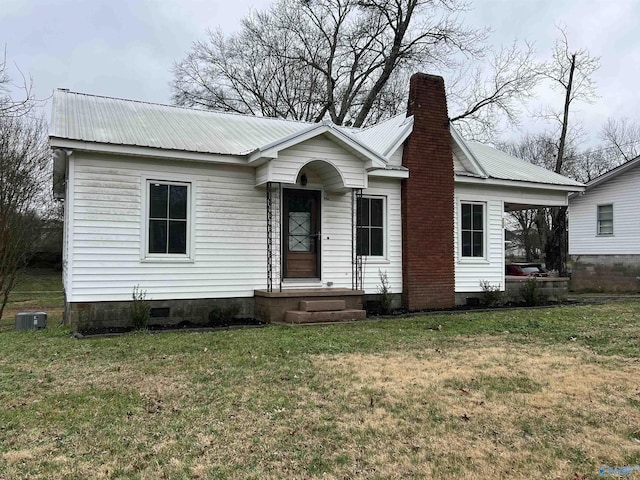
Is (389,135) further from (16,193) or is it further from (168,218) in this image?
(16,193)

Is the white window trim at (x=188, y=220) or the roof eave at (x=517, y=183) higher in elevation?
the roof eave at (x=517, y=183)

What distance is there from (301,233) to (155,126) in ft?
→ 12.5

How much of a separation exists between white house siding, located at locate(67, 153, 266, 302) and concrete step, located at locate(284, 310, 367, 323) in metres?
1.20

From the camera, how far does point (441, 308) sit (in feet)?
41.4

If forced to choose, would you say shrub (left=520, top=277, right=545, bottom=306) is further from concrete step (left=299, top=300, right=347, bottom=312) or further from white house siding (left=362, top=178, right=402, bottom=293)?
concrete step (left=299, top=300, right=347, bottom=312)

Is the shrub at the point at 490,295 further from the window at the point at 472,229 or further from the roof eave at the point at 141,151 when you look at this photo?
the roof eave at the point at 141,151

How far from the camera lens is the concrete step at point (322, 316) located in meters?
Answer: 10.1

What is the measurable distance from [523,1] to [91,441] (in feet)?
46.3

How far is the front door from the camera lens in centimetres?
1147

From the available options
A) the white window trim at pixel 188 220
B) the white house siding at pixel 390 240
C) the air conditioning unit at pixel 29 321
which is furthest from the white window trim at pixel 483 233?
the air conditioning unit at pixel 29 321

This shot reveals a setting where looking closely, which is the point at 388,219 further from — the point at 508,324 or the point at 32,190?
the point at 32,190

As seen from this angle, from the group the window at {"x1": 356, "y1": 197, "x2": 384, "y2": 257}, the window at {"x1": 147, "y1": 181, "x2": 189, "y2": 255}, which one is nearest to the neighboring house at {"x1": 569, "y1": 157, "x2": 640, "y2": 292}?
the window at {"x1": 356, "y1": 197, "x2": 384, "y2": 257}

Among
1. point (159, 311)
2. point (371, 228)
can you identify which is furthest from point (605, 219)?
point (159, 311)

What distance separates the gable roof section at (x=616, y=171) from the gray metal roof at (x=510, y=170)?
4780 mm
